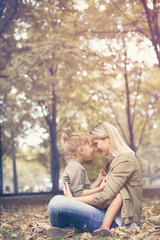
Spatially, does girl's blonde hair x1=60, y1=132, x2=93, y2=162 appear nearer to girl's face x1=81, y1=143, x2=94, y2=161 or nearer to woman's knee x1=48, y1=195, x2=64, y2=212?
girl's face x1=81, y1=143, x2=94, y2=161

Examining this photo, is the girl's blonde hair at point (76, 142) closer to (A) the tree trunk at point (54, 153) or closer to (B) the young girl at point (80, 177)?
(B) the young girl at point (80, 177)

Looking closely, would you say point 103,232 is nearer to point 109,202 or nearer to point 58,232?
point 109,202

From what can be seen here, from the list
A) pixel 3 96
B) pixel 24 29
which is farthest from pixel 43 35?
pixel 3 96

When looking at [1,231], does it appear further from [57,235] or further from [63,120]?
[63,120]

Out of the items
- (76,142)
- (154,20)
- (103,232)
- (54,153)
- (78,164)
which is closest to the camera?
(103,232)

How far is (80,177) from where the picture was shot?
3.47 meters

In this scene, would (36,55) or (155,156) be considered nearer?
(36,55)

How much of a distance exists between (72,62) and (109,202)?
7.66m

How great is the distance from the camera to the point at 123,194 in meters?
3.29

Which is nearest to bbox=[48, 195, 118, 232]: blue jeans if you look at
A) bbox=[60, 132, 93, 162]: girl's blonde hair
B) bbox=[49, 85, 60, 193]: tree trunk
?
bbox=[60, 132, 93, 162]: girl's blonde hair

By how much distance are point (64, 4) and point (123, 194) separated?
5.92 metres

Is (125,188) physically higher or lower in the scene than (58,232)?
higher

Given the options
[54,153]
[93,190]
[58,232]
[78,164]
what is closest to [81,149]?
[78,164]

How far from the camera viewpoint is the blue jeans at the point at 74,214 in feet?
10.6
